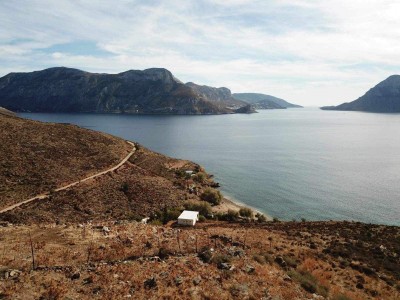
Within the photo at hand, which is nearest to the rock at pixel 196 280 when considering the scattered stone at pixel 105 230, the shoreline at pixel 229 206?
the scattered stone at pixel 105 230

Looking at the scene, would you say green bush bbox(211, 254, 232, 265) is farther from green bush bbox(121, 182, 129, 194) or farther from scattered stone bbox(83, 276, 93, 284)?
green bush bbox(121, 182, 129, 194)

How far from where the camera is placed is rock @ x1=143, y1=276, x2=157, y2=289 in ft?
71.1

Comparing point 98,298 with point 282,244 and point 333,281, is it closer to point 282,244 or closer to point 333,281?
point 333,281

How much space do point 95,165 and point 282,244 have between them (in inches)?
2043

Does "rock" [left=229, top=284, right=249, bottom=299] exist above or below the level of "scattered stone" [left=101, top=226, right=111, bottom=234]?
below

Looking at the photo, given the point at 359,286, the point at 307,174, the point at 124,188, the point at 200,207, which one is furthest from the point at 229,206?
the point at 359,286

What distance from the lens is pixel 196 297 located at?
21125 millimetres

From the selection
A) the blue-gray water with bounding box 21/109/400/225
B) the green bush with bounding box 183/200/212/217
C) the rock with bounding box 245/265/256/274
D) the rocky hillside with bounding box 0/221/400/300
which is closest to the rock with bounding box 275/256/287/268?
the rocky hillside with bounding box 0/221/400/300

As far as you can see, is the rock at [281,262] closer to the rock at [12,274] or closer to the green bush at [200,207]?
the rock at [12,274]

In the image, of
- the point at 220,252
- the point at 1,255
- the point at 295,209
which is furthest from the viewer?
the point at 295,209

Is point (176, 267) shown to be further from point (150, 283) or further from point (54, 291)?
point (54, 291)

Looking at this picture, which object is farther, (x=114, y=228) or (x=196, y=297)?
(x=114, y=228)

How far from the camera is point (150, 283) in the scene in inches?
862

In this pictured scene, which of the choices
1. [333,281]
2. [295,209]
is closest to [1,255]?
[333,281]
